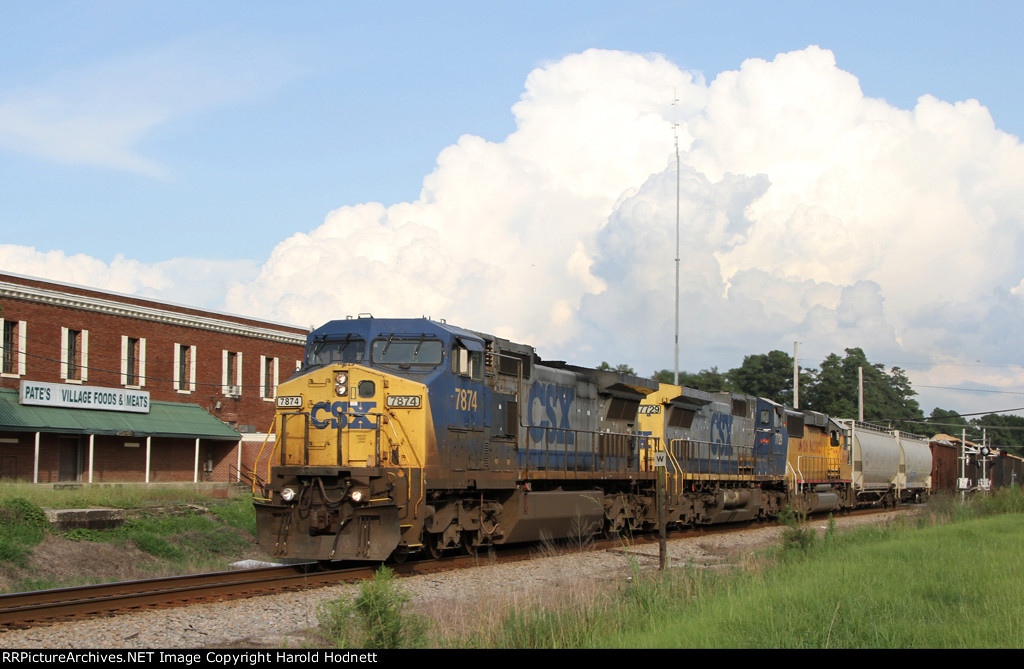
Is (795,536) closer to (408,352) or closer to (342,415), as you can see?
(408,352)

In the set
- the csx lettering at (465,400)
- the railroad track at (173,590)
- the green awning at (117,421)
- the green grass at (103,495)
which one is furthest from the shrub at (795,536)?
the green awning at (117,421)

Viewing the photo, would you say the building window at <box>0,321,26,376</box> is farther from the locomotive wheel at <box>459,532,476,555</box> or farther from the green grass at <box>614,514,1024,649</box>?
the green grass at <box>614,514,1024,649</box>

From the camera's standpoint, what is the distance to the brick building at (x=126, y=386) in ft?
100

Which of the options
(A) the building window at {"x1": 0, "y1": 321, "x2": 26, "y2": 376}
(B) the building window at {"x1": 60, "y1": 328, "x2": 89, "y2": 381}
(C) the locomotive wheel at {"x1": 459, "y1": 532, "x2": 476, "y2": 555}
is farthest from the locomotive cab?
(B) the building window at {"x1": 60, "y1": 328, "x2": 89, "y2": 381}

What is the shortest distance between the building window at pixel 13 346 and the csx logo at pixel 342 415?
21.6 meters

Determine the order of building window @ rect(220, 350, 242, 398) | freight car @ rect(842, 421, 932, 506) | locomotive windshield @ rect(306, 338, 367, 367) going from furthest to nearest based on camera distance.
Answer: building window @ rect(220, 350, 242, 398) → freight car @ rect(842, 421, 932, 506) → locomotive windshield @ rect(306, 338, 367, 367)

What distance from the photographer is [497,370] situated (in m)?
15.5

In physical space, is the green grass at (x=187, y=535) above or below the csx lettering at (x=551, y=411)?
below

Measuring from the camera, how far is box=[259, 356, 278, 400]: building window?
4003 centimetres

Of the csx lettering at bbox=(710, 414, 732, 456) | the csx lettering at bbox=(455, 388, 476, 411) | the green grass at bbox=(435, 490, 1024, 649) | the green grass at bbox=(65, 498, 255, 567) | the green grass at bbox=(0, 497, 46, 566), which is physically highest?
the csx lettering at bbox=(455, 388, 476, 411)

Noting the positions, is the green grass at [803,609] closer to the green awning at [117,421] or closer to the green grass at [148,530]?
the green grass at [148,530]

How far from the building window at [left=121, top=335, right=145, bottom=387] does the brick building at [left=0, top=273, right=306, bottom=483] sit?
1.5 inches

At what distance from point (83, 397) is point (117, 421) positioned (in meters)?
1.43

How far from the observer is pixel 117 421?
32.6 metres
